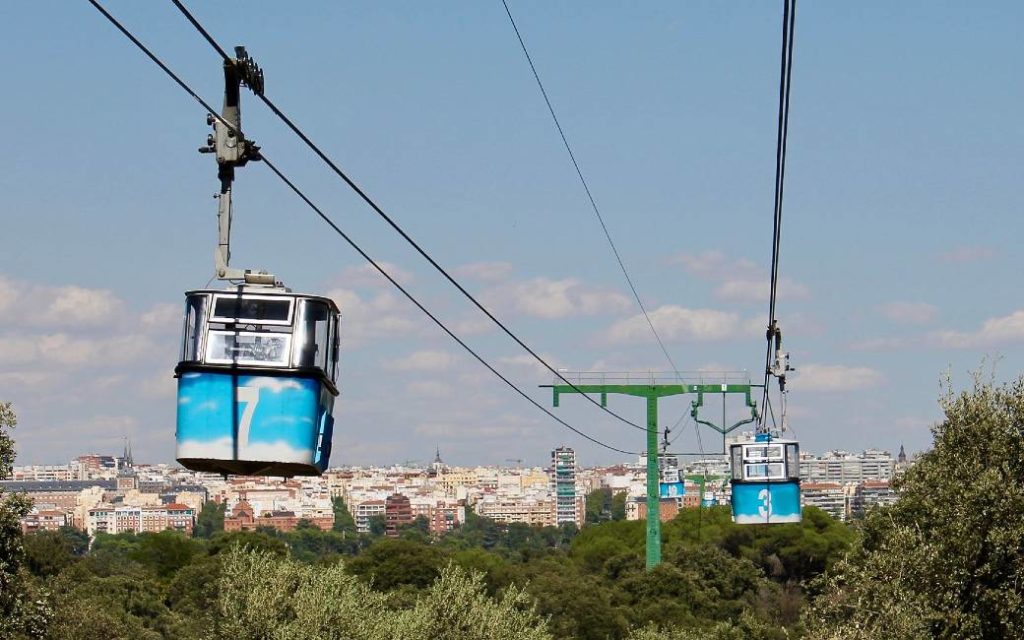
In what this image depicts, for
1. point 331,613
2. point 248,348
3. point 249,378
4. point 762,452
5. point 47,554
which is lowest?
point 331,613

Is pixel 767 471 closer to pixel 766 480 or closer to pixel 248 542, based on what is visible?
pixel 766 480

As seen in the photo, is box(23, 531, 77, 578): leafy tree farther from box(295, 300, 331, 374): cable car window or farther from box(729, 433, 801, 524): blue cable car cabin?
box(295, 300, 331, 374): cable car window

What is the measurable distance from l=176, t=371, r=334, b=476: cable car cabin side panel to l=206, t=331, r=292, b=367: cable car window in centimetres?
13

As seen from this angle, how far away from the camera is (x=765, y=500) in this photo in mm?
35906

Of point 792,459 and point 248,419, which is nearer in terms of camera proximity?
point 248,419

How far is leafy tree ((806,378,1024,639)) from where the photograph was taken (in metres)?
25.0

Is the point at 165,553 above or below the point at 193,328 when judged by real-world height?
below

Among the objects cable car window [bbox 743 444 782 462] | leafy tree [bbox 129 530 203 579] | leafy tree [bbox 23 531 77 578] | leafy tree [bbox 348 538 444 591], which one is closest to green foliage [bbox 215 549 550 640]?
cable car window [bbox 743 444 782 462]

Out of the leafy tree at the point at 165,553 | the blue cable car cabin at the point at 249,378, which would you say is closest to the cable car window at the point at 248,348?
the blue cable car cabin at the point at 249,378

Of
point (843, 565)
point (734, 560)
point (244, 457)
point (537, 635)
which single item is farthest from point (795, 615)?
point (244, 457)

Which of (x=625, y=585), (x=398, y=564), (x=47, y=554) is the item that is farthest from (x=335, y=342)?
(x=398, y=564)

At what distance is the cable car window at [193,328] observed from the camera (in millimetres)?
14766

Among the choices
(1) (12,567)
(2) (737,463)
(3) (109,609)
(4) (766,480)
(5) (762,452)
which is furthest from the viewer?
(3) (109,609)

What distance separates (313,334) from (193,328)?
1.02m
